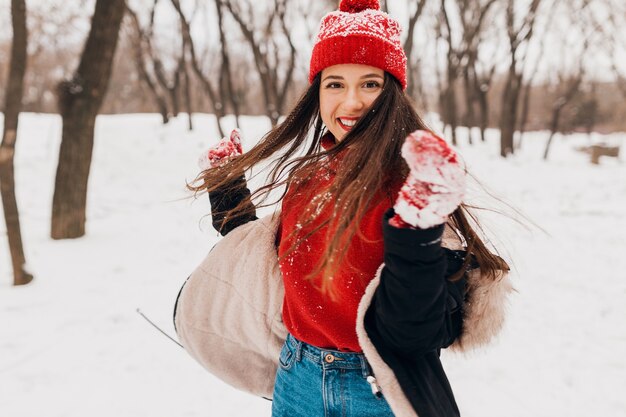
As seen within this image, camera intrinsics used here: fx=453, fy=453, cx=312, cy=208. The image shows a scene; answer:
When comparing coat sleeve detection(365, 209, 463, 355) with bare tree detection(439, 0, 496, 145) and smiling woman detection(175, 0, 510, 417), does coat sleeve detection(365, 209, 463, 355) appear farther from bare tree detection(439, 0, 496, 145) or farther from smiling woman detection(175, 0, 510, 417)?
bare tree detection(439, 0, 496, 145)

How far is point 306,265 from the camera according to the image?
1.27m

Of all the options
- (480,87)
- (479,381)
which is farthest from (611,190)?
(479,381)

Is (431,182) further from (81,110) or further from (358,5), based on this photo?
(81,110)

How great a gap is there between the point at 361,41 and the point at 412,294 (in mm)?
785

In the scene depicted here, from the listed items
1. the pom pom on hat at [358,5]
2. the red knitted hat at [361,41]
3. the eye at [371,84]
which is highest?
the pom pom on hat at [358,5]

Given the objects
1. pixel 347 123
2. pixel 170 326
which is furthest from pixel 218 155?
pixel 170 326

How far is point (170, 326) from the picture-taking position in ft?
Answer: 12.6

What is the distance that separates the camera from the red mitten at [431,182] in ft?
2.76

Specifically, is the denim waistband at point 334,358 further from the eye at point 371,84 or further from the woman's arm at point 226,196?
the eye at point 371,84

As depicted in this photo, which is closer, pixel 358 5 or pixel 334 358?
pixel 334 358

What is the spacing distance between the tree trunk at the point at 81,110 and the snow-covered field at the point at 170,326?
0.42 m

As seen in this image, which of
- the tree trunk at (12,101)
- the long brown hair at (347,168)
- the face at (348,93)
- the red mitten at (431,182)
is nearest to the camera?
the red mitten at (431,182)

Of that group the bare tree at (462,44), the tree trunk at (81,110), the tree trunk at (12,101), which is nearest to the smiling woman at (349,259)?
the tree trunk at (12,101)

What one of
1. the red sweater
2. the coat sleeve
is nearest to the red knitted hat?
the red sweater
